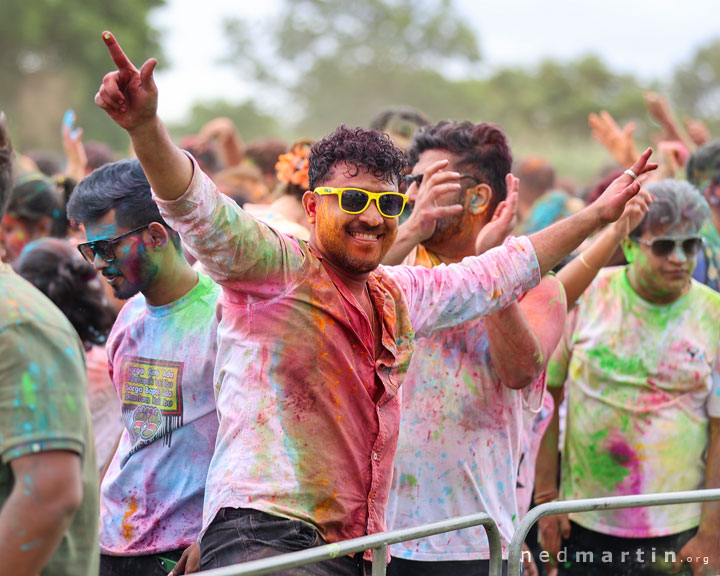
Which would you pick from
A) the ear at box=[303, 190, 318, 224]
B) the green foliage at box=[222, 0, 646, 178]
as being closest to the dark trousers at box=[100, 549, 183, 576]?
the ear at box=[303, 190, 318, 224]

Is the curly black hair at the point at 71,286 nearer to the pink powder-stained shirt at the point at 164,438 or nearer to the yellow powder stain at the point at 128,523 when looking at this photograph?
the pink powder-stained shirt at the point at 164,438

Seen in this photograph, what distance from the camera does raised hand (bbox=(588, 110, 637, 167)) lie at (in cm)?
693

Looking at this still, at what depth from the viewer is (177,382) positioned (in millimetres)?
3258

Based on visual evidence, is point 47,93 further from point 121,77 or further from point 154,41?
point 121,77

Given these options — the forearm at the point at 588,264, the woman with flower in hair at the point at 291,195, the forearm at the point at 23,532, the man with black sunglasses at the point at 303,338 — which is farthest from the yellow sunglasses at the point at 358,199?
the woman with flower in hair at the point at 291,195

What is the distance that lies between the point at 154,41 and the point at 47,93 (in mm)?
4487

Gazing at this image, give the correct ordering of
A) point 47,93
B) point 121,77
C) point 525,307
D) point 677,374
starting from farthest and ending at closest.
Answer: point 47,93
point 677,374
point 525,307
point 121,77

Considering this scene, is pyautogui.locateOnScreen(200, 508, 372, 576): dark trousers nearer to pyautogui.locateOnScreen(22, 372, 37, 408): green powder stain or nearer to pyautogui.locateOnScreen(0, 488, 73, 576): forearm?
pyautogui.locateOnScreen(0, 488, 73, 576): forearm

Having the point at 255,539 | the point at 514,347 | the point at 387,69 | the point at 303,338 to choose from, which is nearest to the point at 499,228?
the point at 514,347

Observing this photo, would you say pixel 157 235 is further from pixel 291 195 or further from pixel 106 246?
pixel 291 195

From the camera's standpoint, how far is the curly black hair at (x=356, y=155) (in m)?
2.78

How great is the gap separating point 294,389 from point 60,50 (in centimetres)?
3500

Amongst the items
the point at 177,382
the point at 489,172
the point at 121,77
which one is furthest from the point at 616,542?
the point at 121,77

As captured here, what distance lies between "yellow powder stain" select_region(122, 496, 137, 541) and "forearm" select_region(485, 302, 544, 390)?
139cm
